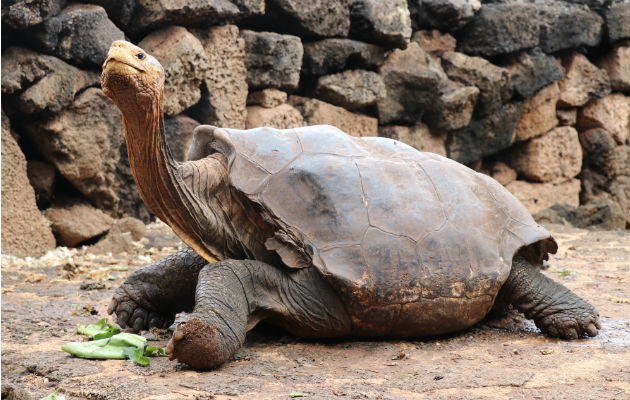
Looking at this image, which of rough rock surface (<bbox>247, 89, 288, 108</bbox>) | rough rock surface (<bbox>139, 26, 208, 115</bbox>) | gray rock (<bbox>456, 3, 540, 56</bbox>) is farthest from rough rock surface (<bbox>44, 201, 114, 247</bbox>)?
gray rock (<bbox>456, 3, 540, 56</bbox>)

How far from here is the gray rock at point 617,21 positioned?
8.12 m

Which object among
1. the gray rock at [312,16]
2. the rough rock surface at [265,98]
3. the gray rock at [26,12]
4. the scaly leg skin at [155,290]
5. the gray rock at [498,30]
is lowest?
the scaly leg skin at [155,290]

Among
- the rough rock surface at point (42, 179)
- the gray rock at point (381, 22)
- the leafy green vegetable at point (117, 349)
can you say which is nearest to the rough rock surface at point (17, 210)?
the rough rock surface at point (42, 179)

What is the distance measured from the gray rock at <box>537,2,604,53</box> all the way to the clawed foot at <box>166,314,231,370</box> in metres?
6.61

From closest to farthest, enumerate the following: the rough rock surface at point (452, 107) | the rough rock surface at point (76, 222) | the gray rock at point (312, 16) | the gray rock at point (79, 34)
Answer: the gray rock at point (79, 34) → the rough rock surface at point (76, 222) → the gray rock at point (312, 16) → the rough rock surface at point (452, 107)

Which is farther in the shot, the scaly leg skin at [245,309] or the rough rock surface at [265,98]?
the rough rock surface at [265,98]

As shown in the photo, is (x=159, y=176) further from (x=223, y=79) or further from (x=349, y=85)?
(x=349, y=85)

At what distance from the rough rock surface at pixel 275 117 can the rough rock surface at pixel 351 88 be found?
0.40 metres

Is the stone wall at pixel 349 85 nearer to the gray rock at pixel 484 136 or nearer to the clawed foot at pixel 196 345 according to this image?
the gray rock at pixel 484 136

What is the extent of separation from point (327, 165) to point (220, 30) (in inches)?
119

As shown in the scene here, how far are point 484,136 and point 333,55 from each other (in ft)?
7.23

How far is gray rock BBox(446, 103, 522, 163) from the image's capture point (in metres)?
7.23

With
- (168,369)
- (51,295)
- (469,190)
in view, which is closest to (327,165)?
(469,190)

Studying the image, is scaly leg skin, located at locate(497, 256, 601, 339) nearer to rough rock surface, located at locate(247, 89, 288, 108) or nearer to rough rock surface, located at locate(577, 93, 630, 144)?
rough rock surface, located at locate(247, 89, 288, 108)
